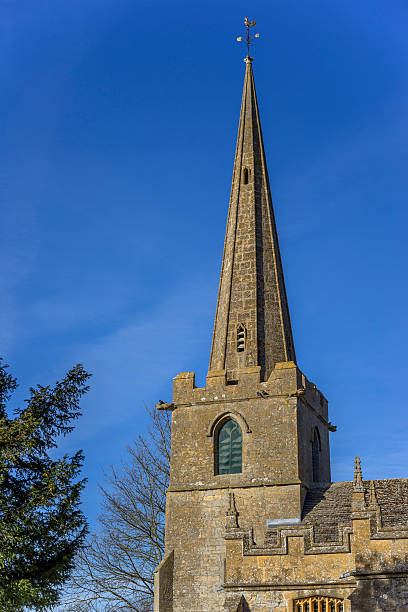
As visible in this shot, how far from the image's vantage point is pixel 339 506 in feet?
73.6

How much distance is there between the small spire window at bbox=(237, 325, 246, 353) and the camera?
2601 centimetres

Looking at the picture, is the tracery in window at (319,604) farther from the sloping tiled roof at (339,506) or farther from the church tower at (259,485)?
the sloping tiled roof at (339,506)

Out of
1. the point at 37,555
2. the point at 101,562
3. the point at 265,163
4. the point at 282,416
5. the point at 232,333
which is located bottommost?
the point at 37,555

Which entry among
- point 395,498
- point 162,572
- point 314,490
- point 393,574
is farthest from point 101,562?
point 393,574

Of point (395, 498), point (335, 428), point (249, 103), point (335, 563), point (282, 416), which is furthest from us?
point (249, 103)

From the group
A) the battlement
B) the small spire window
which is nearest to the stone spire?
the small spire window

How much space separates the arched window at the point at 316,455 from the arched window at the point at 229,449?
2.94 meters

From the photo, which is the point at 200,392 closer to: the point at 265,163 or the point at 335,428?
the point at 335,428

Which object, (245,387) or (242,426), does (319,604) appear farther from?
(245,387)

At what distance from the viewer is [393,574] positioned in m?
17.9

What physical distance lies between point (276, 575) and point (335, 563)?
1.55 m

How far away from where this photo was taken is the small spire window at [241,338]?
26.0 metres

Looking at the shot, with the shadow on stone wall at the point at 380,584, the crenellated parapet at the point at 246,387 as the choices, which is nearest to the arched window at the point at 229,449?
the crenellated parapet at the point at 246,387

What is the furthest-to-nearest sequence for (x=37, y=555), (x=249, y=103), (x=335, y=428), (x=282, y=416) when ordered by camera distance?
(x=249, y=103) → (x=335, y=428) → (x=282, y=416) → (x=37, y=555)
